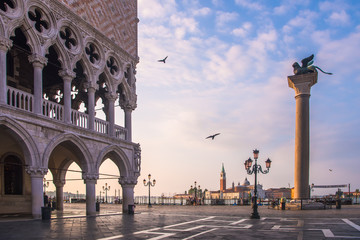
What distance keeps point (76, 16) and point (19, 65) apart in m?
4.54

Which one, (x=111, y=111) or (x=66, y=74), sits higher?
(x=66, y=74)

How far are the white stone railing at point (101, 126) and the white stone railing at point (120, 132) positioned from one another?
1.00 metres

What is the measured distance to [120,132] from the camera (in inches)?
904

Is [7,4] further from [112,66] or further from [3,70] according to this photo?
[112,66]

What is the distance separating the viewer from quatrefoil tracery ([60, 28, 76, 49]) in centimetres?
1886

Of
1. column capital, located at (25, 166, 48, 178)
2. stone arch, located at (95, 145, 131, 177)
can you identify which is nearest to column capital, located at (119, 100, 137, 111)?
stone arch, located at (95, 145, 131, 177)

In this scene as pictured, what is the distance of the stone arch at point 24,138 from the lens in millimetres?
14316

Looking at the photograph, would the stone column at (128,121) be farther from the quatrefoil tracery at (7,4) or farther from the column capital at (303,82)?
the column capital at (303,82)

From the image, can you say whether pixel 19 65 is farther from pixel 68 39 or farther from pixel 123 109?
pixel 123 109

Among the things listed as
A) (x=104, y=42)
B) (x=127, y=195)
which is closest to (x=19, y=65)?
(x=104, y=42)

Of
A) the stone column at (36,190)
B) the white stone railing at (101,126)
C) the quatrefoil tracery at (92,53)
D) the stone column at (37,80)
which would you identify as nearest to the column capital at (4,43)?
the stone column at (37,80)

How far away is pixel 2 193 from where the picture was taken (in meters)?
19.5

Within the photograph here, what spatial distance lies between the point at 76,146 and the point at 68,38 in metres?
5.67

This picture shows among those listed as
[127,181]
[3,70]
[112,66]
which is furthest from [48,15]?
[127,181]
